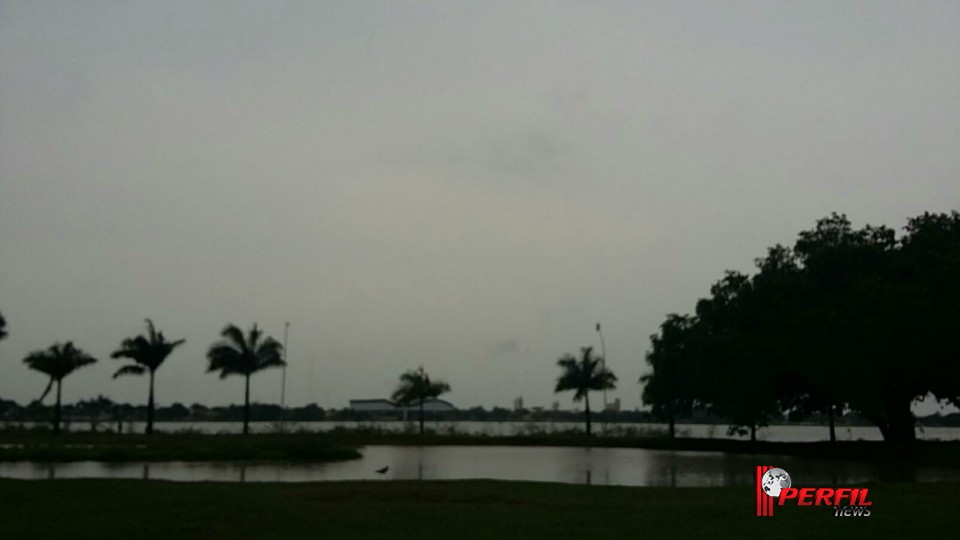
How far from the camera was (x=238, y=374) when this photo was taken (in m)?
57.6

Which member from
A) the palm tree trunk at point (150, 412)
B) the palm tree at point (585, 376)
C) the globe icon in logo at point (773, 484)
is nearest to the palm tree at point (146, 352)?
the palm tree trunk at point (150, 412)

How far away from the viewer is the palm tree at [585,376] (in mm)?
60219

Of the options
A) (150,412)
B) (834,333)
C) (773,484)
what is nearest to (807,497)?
(773,484)

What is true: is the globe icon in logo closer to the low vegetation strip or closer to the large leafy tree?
the low vegetation strip

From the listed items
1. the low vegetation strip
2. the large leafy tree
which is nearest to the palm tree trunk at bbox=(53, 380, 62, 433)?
the low vegetation strip

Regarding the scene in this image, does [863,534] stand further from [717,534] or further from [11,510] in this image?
[11,510]

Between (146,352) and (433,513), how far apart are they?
1731 inches

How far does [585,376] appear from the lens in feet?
197

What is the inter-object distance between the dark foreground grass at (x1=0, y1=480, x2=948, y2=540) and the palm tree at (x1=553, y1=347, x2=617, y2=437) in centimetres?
4260

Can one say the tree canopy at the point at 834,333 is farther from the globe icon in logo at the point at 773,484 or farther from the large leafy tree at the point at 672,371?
the globe icon in logo at the point at 773,484

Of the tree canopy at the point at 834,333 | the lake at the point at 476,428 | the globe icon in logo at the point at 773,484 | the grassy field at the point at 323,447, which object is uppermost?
the tree canopy at the point at 834,333

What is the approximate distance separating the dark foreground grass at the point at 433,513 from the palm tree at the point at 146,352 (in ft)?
120

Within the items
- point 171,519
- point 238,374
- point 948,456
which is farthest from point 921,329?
point 238,374

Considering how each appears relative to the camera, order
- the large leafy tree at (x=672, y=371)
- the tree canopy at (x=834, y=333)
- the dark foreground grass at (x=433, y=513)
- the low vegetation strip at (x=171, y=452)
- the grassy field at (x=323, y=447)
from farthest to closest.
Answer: the large leafy tree at (x=672, y=371) → the tree canopy at (x=834, y=333) → the grassy field at (x=323, y=447) → the low vegetation strip at (x=171, y=452) → the dark foreground grass at (x=433, y=513)
